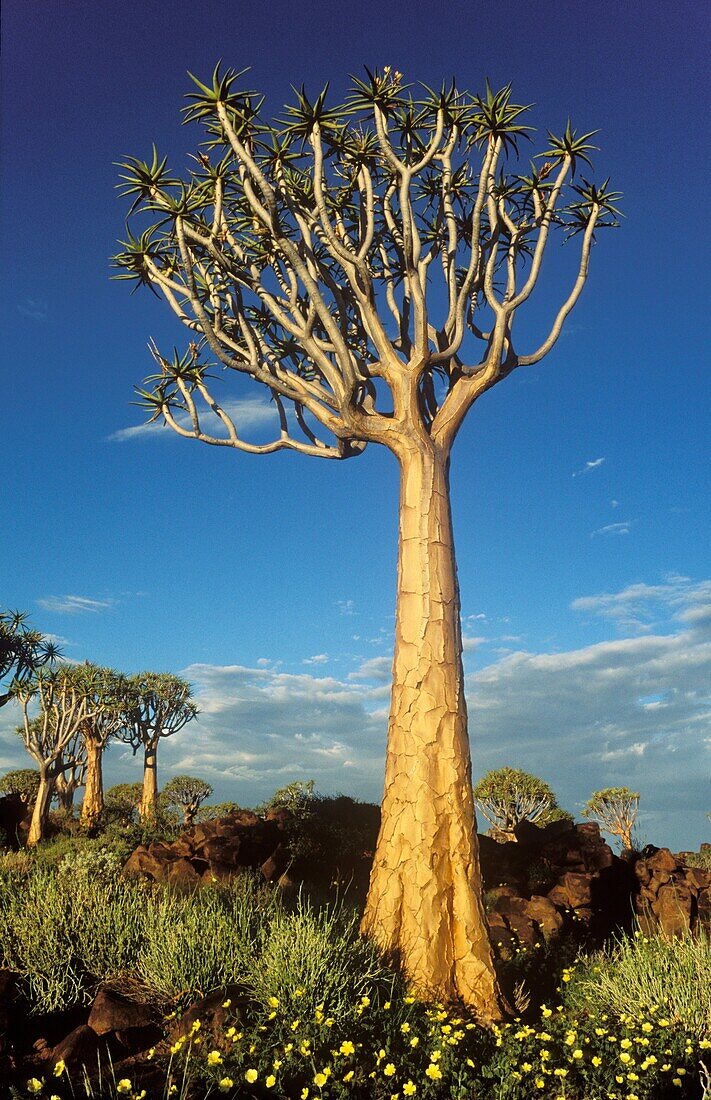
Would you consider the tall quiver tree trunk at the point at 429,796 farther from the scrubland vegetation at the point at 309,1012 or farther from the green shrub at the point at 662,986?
the green shrub at the point at 662,986

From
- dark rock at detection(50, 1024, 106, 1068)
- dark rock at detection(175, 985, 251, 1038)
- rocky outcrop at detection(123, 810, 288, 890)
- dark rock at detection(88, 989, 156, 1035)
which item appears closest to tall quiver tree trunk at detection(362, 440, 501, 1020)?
dark rock at detection(175, 985, 251, 1038)

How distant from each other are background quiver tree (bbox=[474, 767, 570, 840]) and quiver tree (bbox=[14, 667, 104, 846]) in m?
12.3

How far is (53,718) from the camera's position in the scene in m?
24.7

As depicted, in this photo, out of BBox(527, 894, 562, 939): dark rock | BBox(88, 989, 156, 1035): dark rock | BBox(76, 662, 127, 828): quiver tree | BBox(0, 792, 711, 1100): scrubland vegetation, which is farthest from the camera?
BBox(76, 662, 127, 828): quiver tree

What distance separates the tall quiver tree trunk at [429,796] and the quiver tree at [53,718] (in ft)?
57.6

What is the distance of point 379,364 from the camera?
968 cm

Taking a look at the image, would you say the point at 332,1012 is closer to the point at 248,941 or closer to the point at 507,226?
the point at 248,941

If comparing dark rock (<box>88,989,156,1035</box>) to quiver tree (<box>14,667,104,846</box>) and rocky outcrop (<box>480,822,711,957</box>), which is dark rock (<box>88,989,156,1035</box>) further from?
quiver tree (<box>14,667,104,846</box>)

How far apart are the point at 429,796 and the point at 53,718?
19.9 m

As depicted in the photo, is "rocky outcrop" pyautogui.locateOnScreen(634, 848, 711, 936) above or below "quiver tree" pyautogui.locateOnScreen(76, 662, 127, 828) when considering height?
below

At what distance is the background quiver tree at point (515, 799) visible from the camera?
22312 mm

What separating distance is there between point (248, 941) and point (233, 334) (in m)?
8.58

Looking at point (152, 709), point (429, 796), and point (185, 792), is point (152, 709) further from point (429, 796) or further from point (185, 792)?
point (429, 796)

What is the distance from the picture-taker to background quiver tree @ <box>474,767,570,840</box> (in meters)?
22.3
